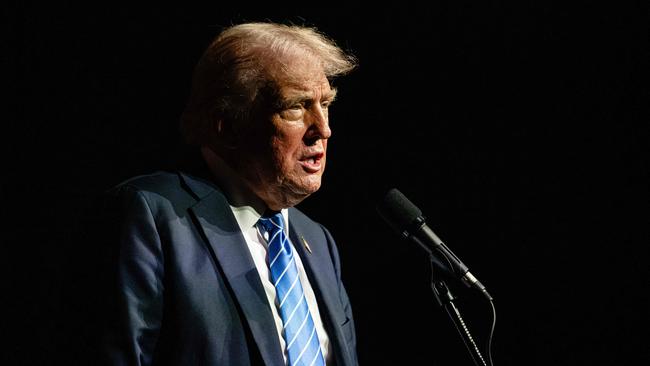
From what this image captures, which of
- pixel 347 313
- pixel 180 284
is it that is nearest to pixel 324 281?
pixel 347 313

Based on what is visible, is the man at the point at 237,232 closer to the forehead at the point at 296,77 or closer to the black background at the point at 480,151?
the forehead at the point at 296,77

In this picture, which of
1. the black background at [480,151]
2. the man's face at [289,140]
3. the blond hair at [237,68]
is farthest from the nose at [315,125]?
the black background at [480,151]

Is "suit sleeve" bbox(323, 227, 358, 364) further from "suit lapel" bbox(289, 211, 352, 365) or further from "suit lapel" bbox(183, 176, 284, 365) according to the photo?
"suit lapel" bbox(183, 176, 284, 365)


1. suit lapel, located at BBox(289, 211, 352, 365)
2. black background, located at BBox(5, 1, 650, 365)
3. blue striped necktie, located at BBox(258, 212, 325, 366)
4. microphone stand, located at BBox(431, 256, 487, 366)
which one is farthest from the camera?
black background, located at BBox(5, 1, 650, 365)

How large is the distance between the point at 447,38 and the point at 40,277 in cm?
218

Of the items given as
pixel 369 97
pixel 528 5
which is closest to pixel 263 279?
pixel 369 97

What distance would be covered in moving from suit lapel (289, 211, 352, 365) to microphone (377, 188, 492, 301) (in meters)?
0.46

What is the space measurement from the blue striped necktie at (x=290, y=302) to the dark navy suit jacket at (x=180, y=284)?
87mm

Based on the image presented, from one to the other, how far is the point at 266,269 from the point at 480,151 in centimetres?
160

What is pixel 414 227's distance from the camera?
1908 millimetres

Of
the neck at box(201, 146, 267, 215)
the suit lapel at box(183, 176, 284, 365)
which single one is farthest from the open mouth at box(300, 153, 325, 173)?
the suit lapel at box(183, 176, 284, 365)

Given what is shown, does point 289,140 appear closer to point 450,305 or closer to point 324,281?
point 324,281

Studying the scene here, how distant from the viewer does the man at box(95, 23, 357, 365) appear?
177 cm

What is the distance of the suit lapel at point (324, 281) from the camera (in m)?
2.21
